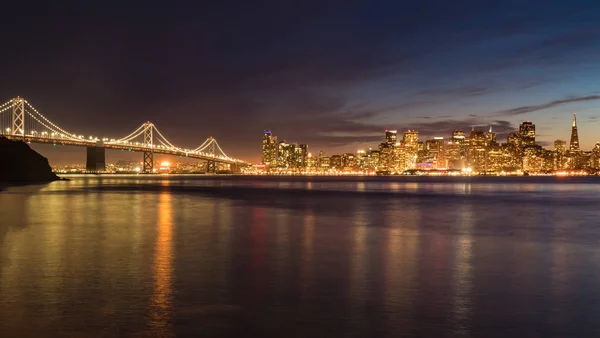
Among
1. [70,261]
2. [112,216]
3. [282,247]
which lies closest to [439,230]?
[282,247]

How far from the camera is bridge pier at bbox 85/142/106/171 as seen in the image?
120250 mm

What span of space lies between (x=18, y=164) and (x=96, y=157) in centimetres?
4319

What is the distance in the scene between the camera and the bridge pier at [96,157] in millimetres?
120250

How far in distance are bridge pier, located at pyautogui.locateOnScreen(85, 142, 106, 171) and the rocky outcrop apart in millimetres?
33255

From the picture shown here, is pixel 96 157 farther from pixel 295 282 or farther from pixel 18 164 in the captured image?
pixel 295 282

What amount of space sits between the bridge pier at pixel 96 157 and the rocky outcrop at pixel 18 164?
109 ft

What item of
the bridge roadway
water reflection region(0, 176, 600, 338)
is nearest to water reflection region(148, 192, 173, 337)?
water reflection region(0, 176, 600, 338)

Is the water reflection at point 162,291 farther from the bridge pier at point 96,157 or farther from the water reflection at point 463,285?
the bridge pier at point 96,157

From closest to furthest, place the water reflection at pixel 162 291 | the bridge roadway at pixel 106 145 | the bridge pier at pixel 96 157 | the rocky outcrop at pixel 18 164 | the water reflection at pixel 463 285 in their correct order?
the water reflection at pixel 162 291 < the water reflection at pixel 463 285 < the rocky outcrop at pixel 18 164 < the bridge roadway at pixel 106 145 < the bridge pier at pixel 96 157

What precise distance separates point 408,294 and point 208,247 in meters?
7.84

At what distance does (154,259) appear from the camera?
13461mm

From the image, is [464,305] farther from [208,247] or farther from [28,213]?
[28,213]

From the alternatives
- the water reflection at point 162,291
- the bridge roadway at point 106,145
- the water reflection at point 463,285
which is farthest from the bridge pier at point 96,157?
the water reflection at point 463,285

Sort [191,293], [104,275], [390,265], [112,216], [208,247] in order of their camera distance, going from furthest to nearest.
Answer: [112,216] → [208,247] → [390,265] → [104,275] → [191,293]
